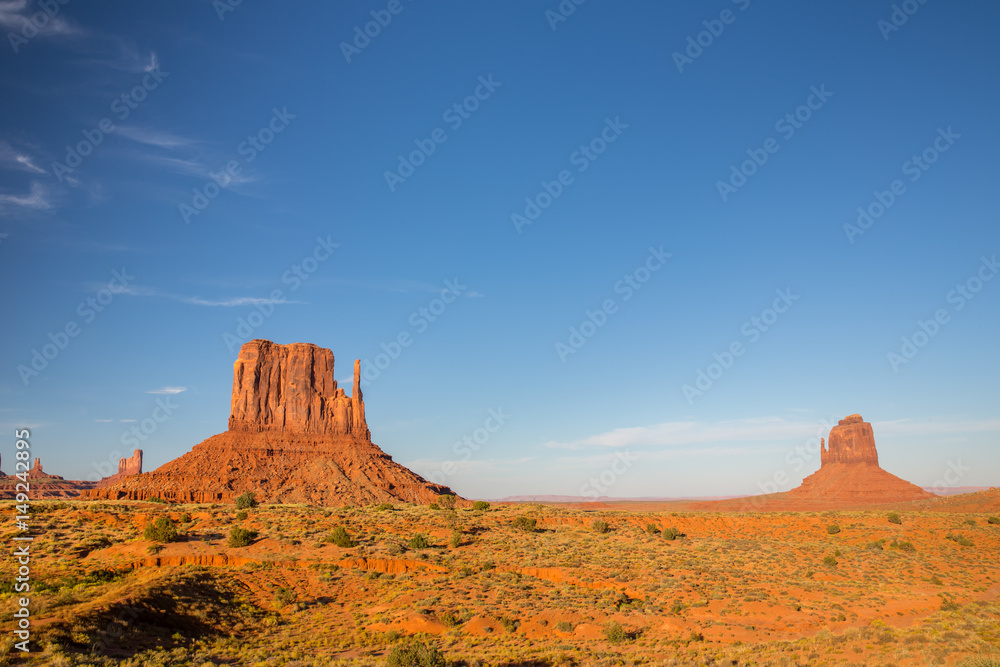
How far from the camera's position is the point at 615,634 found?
75.1 feet

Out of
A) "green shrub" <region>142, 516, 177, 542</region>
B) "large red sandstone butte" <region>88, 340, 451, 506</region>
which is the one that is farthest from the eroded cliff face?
"green shrub" <region>142, 516, 177, 542</region>

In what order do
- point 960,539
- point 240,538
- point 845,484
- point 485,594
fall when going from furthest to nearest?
point 845,484
point 960,539
point 240,538
point 485,594

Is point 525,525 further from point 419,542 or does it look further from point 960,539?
point 960,539

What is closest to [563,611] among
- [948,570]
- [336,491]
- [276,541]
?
[276,541]

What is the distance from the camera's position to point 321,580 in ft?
97.3

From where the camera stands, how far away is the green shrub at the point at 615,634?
2277 cm

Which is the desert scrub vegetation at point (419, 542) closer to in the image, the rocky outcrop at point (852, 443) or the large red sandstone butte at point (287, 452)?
the large red sandstone butte at point (287, 452)

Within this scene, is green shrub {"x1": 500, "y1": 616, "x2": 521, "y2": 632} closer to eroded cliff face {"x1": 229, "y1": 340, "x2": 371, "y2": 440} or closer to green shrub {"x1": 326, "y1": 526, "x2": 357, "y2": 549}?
green shrub {"x1": 326, "y1": 526, "x2": 357, "y2": 549}

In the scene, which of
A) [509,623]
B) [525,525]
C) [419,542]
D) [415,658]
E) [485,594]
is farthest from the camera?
[525,525]

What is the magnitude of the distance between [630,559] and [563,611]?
39.8 ft

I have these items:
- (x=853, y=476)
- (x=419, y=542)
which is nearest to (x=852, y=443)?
(x=853, y=476)

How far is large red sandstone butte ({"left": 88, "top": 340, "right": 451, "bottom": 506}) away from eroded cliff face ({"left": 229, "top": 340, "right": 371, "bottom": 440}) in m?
0.17

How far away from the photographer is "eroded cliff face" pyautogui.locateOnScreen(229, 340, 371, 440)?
9825 cm

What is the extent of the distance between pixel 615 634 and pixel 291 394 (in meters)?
88.3
